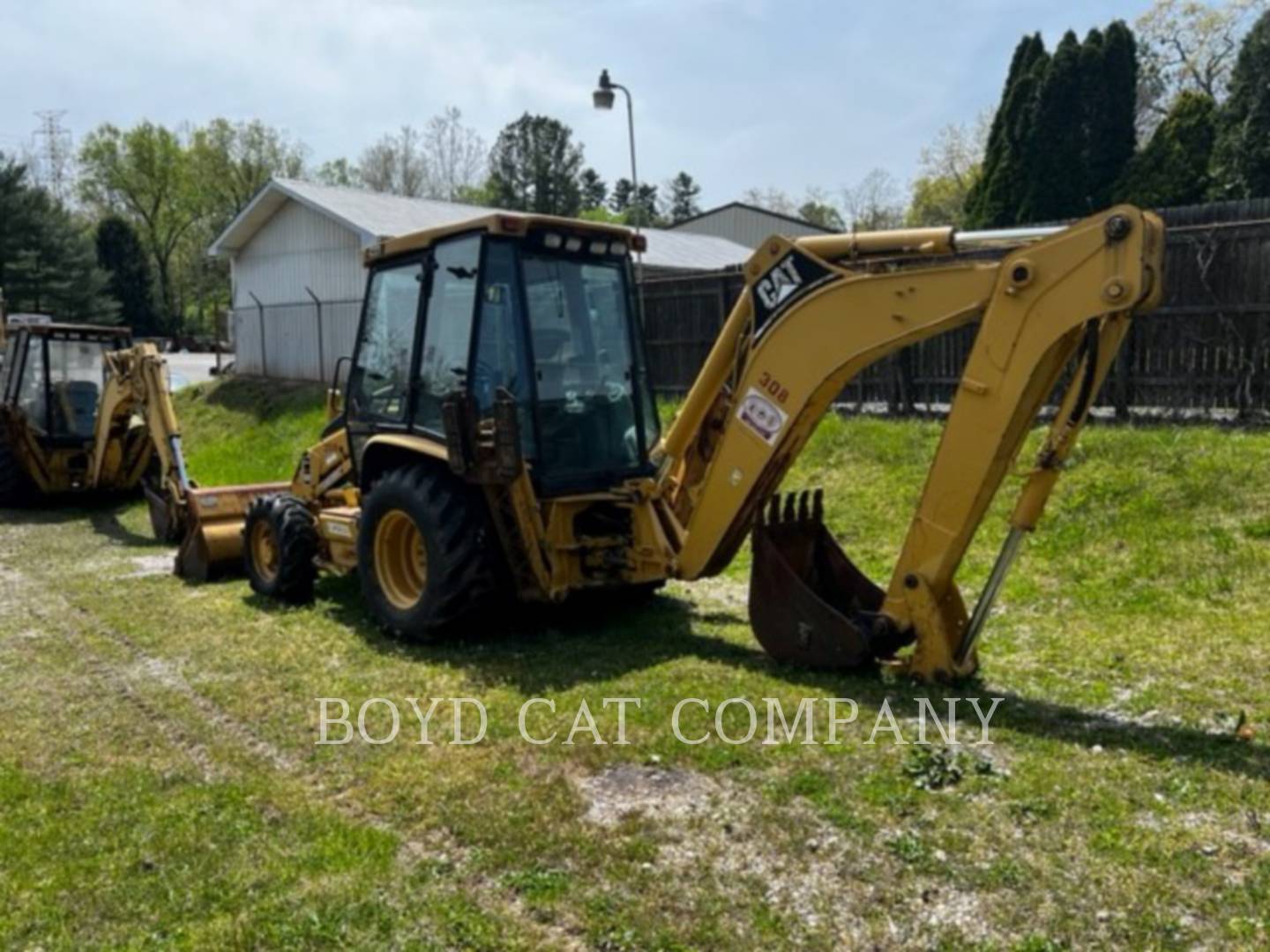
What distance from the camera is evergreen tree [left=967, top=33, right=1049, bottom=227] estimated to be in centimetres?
2389

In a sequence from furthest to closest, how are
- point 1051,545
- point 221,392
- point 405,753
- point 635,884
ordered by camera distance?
point 221,392 < point 1051,545 < point 405,753 < point 635,884

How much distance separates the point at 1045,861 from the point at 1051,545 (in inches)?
201

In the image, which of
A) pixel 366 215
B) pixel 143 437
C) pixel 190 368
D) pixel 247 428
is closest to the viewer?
pixel 143 437

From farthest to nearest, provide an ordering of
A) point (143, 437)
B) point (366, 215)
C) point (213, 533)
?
point (366, 215)
point (143, 437)
point (213, 533)

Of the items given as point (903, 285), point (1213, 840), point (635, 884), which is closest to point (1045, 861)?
point (1213, 840)

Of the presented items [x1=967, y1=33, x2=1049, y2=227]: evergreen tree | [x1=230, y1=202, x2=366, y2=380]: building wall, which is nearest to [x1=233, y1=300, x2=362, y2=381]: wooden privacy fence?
[x1=230, y1=202, x2=366, y2=380]: building wall

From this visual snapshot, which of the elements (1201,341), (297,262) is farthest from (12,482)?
(1201,341)

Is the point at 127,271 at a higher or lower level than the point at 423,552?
higher

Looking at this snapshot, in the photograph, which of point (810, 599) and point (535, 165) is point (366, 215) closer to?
point (810, 599)

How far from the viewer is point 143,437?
13547mm

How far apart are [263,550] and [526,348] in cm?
308

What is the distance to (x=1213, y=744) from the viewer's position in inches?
168

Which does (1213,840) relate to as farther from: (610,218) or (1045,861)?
(610,218)

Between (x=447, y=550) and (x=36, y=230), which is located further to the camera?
(x=36, y=230)
